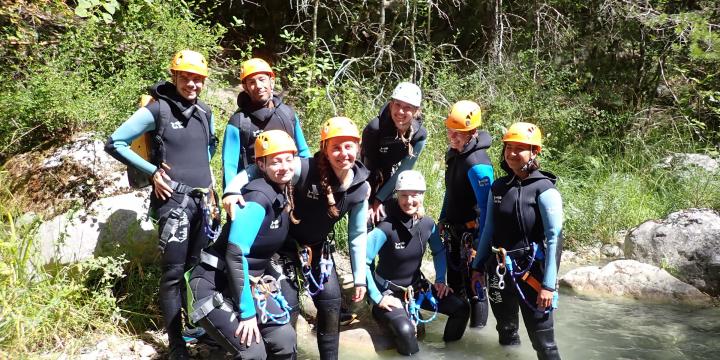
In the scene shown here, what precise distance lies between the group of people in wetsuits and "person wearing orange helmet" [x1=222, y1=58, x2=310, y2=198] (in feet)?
0.04

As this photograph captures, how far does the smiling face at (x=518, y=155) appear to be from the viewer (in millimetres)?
4332

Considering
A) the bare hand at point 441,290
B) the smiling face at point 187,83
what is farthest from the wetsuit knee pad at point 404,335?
the smiling face at point 187,83

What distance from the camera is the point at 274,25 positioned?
458 inches

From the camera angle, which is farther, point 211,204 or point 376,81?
point 376,81

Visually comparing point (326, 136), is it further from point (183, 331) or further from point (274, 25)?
point (274, 25)

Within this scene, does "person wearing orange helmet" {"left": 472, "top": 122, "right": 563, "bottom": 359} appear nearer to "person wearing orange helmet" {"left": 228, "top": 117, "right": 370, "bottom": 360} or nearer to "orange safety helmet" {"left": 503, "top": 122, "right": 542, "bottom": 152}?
"orange safety helmet" {"left": 503, "top": 122, "right": 542, "bottom": 152}

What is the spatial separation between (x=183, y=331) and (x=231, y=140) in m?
1.43

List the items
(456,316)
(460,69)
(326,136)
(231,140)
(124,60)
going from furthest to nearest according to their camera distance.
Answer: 1. (460,69)
2. (124,60)
3. (456,316)
4. (231,140)
5. (326,136)

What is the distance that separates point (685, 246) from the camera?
7.05m

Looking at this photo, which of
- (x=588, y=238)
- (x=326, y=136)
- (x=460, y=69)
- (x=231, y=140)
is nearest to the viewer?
(x=326, y=136)

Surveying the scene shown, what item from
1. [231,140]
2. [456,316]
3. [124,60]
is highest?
[124,60]

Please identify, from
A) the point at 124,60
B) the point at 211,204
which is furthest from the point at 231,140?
the point at 124,60

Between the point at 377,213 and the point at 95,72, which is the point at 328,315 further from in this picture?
the point at 95,72

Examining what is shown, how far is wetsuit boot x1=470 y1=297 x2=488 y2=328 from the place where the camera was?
17.7 ft
